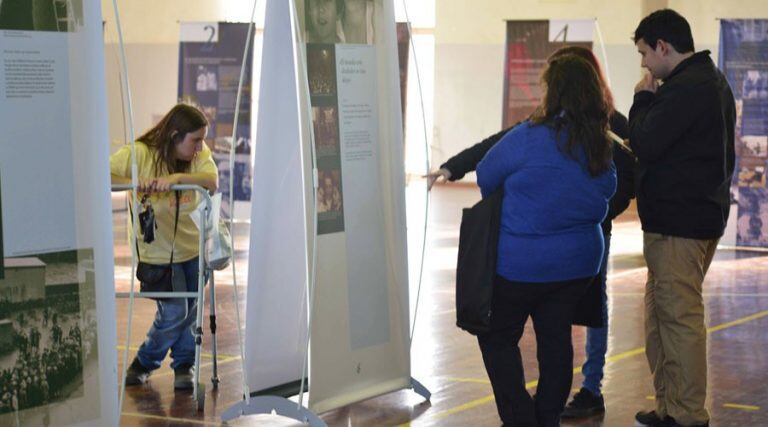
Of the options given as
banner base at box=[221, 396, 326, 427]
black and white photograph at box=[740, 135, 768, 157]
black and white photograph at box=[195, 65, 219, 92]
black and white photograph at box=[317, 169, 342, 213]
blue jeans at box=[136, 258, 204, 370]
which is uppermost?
black and white photograph at box=[195, 65, 219, 92]

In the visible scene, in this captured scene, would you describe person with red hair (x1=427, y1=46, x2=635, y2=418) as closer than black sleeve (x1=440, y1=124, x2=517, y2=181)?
Yes

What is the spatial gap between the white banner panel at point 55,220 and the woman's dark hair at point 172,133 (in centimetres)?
162

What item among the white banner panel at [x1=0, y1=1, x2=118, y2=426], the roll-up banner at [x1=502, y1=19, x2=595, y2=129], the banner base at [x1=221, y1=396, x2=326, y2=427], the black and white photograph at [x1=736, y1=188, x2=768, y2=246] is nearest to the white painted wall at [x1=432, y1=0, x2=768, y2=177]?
the roll-up banner at [x1=502, y1=19, x2=595, y2=129]

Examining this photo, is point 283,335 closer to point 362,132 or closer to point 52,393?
point 362,132

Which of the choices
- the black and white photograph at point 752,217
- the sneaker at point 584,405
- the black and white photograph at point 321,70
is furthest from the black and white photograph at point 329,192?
the black and white photograph at point 752,217

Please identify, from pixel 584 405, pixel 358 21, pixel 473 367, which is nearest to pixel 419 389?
pixel 584 405

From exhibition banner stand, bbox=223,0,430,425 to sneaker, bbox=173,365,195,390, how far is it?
83 cm

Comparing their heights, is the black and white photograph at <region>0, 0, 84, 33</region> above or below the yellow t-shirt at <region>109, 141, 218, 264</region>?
above

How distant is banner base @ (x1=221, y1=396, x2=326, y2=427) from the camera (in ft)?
17.6

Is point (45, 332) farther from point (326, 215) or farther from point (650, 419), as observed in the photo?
point (650, 419)

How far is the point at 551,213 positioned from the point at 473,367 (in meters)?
2.55

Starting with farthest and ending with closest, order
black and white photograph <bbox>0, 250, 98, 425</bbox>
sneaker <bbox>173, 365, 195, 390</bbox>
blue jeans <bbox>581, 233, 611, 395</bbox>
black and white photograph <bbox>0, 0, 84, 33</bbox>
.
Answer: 1. sneaker <bbox>173, 365, 195, 390</bbox>
2. blue jeans <bbox>581, 233, 611, 395</bbox>
3. black and white photograph <bbox>0, 250, 98, 425</bbox>
4. black and white photograph <bbox>0, 0, 84, 33</bbox>

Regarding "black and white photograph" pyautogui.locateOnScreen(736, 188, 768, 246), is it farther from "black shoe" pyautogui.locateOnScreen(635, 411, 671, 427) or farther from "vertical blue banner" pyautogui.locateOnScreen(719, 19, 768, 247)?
"black shoe" pyautogui.locateOnScreen(635, 411, 671, 427)

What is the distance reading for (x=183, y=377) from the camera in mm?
6367
